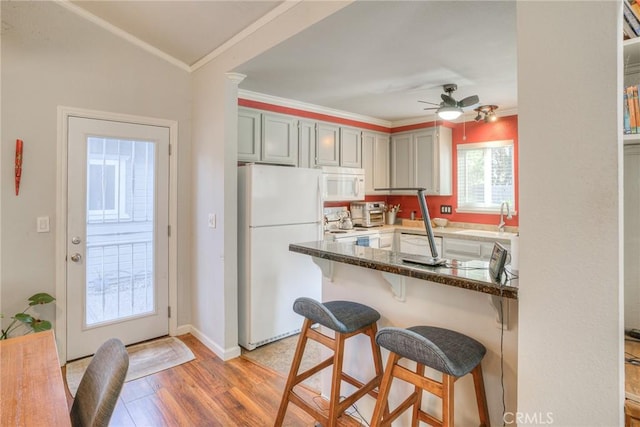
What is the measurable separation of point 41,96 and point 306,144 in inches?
95.5

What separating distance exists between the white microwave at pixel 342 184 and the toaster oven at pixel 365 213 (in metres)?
0.14

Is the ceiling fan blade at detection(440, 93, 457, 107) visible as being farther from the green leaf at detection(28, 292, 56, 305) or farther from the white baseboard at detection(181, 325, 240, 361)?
the green leaf at detection(28, 292, 56, 305)

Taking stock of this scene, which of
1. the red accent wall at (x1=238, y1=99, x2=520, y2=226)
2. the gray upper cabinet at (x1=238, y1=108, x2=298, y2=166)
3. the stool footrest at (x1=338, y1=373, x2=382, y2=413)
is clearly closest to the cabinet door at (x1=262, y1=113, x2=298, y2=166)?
the gray upper cabinet at (x1=238, y1=108, x2=298, y2=166)

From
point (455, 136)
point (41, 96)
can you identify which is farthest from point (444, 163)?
point (41, 96)

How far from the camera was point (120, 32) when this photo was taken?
2961mm

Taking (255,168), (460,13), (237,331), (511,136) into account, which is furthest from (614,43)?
(511,136)

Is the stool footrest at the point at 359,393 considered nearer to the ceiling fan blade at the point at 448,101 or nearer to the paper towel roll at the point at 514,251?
the paper towel roll at the point at 514,251

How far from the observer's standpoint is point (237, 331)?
2.96m

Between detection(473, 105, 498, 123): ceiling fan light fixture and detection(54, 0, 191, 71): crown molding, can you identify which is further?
detection(473, 105, 498, 123): ceiling fan light fixture

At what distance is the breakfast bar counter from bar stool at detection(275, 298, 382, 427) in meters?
0.13

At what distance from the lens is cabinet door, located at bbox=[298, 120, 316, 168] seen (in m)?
3.93

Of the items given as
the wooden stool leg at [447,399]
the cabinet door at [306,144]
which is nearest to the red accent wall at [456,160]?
the cabinet door at [306,144]

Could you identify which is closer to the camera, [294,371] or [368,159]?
[294,371]

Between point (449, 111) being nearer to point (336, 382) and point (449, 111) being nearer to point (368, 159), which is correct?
point (368, 159)
